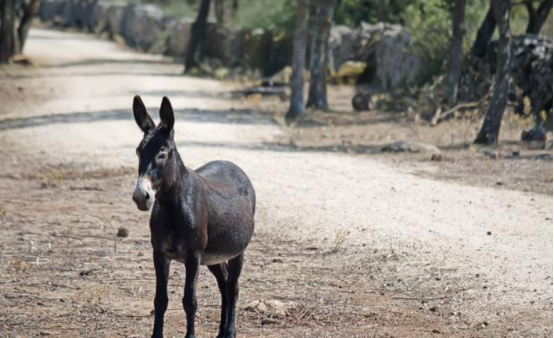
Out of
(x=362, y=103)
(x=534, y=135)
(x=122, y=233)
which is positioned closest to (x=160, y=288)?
(x=122, y=233)

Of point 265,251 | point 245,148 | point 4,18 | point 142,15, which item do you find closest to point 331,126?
point 245,148

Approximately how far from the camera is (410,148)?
1838 centimetres

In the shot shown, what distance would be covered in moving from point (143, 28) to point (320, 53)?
3072cm

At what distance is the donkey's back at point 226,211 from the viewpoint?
25.2 ft

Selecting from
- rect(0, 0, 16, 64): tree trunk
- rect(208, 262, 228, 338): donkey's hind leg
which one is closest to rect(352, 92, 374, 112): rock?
rect(0, 0, 16, 64): tree trunk

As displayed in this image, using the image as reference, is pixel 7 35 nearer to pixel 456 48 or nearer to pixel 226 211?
pixel 456 48

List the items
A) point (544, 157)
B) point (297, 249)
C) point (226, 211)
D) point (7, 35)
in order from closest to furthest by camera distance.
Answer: point (226, 211) < point (297, 249) < point (544, 157) < point (7, 35)

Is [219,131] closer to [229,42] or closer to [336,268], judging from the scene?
[336,268]

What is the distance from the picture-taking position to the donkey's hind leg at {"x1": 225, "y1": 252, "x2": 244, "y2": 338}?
8.09 metres

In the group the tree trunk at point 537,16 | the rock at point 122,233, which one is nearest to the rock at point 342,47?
the tree trunk at point 537,16

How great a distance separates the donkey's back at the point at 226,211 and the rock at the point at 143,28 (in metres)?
42.5

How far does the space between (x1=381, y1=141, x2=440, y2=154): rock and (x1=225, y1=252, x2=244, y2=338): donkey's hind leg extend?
33.9 feet

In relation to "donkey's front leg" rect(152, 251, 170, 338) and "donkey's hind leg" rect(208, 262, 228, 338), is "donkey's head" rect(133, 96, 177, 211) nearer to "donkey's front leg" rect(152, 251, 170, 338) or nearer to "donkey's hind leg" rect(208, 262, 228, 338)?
"donkey's front leg" rect(152, 251, 170, 338)

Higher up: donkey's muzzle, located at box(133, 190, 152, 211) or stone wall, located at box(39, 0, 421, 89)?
donkey's muzzle, located at box(133, 190, 152, 211)
